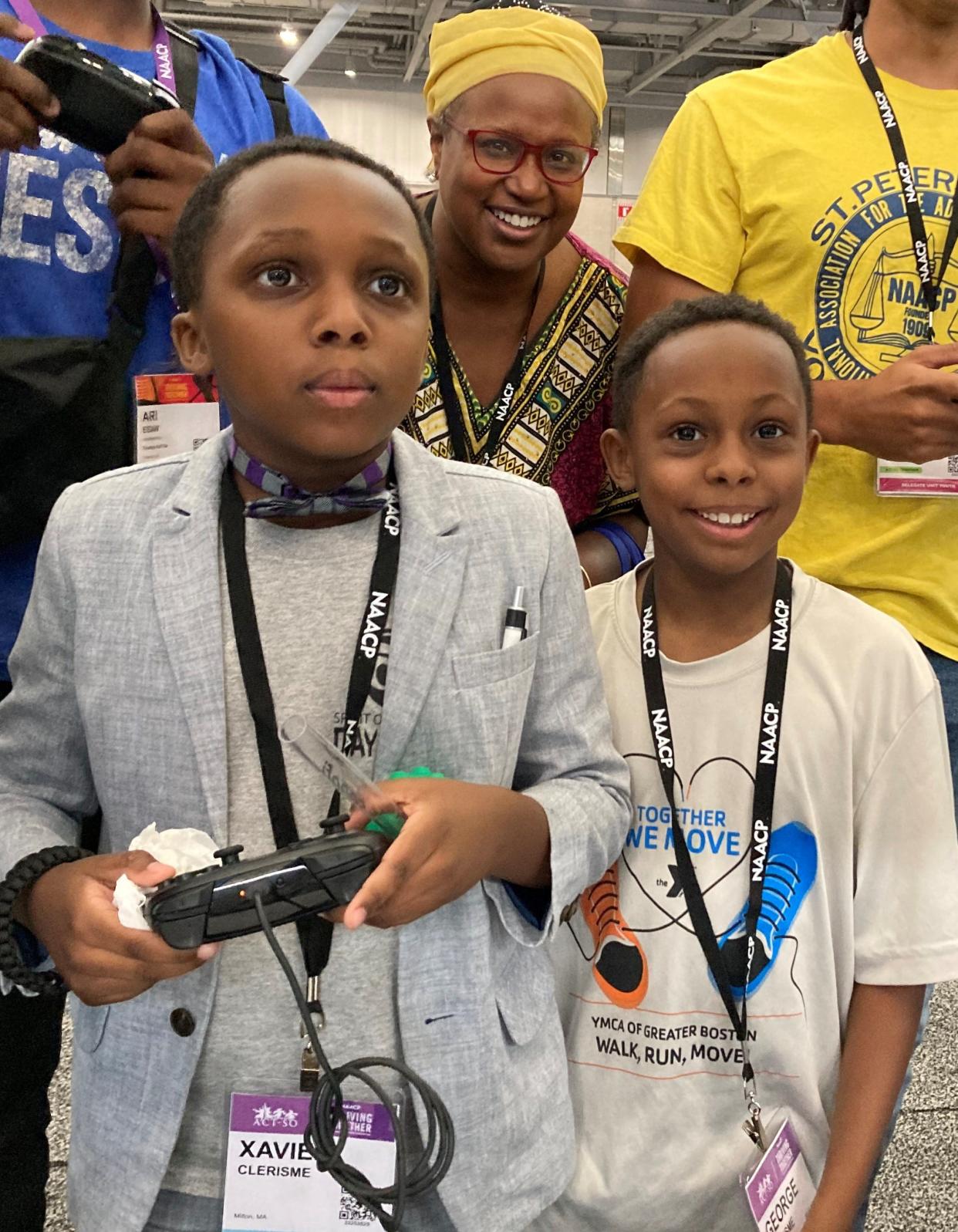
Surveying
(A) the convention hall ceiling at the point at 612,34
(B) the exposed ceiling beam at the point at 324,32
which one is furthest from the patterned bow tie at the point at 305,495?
(A) the convention hall ceiling at the point at 612,34

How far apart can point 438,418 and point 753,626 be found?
54 cm

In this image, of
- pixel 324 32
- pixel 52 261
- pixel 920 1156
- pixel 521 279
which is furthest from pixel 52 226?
pixel 324 32

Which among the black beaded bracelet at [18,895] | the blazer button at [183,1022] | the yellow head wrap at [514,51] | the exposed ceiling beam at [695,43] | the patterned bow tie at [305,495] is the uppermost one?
the exposed ceiling beam at [695,43]

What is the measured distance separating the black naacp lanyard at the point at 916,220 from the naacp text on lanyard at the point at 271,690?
0.89 metres

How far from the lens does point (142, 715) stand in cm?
95

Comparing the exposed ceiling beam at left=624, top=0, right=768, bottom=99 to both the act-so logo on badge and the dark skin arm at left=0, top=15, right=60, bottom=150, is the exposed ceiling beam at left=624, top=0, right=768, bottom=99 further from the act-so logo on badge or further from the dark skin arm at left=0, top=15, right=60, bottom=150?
the act-so logo on badge

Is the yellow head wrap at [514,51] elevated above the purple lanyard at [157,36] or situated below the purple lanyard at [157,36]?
above

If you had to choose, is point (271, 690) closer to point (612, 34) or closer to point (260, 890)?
point (260, 890)

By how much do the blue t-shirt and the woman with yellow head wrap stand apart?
43cm

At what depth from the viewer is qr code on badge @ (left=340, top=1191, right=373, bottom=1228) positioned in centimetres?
98

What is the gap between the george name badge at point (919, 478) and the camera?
4.75 ft

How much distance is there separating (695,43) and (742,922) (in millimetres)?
10137

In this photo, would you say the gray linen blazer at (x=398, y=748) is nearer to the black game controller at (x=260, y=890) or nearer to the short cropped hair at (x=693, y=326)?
the black game controller at (x=260, y=890)

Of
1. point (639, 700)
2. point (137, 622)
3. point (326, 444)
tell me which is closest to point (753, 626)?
point (639, 700)
